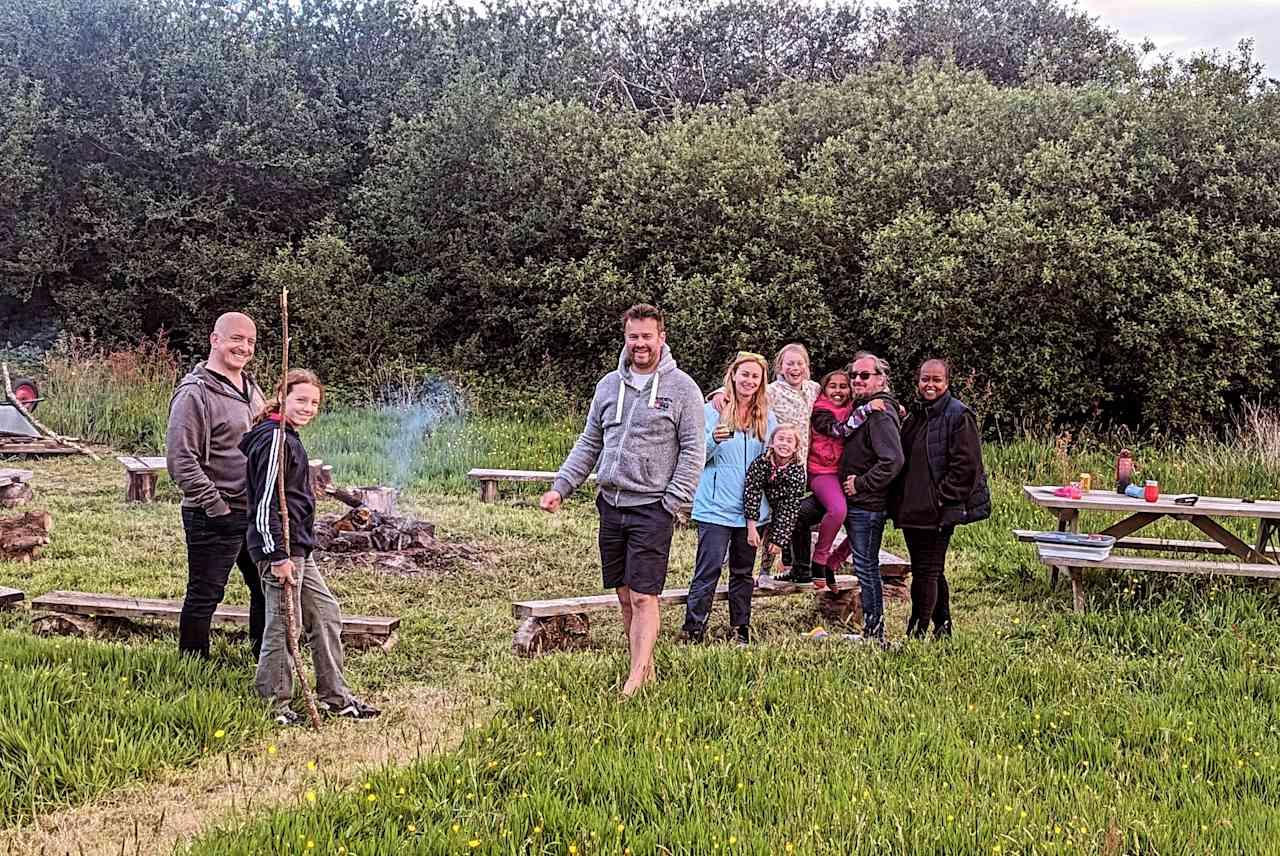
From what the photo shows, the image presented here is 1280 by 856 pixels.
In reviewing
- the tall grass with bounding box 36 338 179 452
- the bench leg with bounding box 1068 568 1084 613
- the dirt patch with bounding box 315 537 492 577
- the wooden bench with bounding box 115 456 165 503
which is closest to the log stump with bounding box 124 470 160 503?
the wooden bench with bounding box 115 456 165 503

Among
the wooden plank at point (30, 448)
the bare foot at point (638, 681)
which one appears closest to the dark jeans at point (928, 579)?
the bare foot at point (638, 681)

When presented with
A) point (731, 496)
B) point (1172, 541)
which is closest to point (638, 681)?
point (731, 496)

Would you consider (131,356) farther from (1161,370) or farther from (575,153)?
(1161,370)

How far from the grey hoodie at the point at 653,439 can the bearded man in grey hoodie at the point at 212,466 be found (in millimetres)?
1477

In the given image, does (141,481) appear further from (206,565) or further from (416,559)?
(206,565)

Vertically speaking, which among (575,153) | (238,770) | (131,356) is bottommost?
(238,770)

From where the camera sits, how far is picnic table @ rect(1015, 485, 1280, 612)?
7.04 meters

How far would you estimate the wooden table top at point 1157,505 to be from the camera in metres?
7.05

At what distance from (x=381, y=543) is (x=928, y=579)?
427 centimetres

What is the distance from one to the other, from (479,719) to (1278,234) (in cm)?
1240

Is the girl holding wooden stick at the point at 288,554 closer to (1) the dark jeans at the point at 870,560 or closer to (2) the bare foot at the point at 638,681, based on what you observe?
(2) the bare foot at the point at 638,681

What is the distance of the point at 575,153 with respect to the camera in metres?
18.5

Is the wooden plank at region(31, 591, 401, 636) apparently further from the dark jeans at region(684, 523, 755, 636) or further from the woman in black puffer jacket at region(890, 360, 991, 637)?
the woman in black puffer jacket at region(890, 360, 991, 637)

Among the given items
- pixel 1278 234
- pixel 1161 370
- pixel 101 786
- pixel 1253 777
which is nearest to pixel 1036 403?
pixel 1161 370
